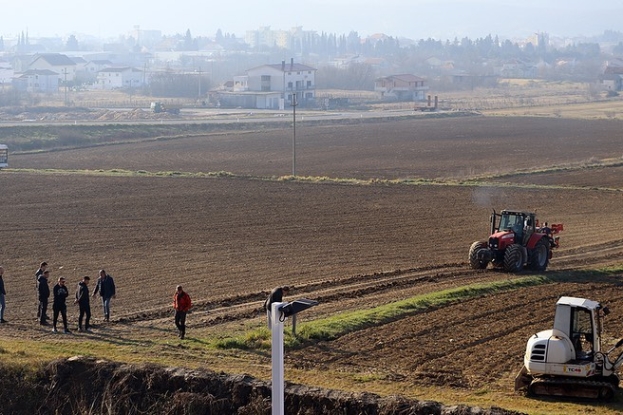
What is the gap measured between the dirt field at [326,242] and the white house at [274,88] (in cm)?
5737

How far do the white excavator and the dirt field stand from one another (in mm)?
878

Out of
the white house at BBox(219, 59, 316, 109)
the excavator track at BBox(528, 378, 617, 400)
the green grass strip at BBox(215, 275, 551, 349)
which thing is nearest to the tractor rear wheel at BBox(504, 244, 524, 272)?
the green grass strip at BBox(215, 275, 551, 349)

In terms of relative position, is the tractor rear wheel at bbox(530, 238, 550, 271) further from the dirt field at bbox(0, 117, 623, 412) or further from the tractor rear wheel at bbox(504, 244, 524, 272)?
the dirt field at bbox(0, 117, 623, 412)

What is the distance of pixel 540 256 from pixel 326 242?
7.53 m

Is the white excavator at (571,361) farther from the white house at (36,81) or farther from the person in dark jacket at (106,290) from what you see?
the white house at (36,81)

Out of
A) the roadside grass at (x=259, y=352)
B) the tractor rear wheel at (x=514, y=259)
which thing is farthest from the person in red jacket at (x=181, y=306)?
the tractor rear wheel at (x=514, y=259)

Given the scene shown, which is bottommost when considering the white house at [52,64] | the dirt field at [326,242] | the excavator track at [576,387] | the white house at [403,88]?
the dirt field at [326,242]

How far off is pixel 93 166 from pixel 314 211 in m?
24.1

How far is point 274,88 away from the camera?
136 metres

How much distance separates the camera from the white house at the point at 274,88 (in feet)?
410

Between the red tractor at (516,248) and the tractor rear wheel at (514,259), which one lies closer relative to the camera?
the tractor rear wheel at (514,259)

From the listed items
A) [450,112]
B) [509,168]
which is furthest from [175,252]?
[450,112]

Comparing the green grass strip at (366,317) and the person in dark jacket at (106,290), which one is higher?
the person in dark jacket at (106,290)

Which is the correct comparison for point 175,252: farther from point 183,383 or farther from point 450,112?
point 450,112
